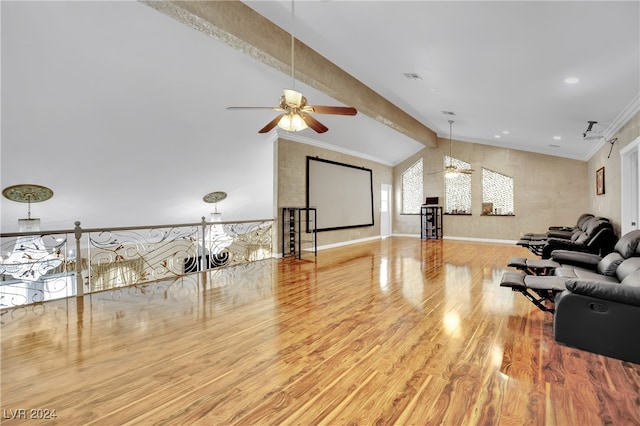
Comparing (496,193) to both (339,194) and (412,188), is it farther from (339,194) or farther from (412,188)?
(339,194)

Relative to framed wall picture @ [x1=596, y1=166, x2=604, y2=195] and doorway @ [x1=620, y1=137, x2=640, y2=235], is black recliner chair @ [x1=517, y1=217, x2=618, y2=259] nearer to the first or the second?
doorway @ [x1=620, y1=137, x2=640, y2=235]

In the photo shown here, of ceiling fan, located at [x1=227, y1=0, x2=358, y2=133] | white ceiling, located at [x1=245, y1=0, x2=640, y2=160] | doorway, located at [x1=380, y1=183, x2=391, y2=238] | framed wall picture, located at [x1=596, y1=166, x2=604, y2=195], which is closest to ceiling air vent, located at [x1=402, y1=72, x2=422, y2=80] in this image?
white ceiling, located at [x1=245, y1=0, x2=640, y2=160]

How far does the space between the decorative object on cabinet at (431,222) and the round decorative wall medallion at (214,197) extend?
6645mm

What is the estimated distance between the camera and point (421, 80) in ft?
15.5

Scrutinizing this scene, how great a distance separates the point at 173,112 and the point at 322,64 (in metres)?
2.54

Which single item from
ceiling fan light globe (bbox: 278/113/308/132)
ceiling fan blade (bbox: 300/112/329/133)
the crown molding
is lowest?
ceiling fan light globe (bbox: 278/113/308/132)

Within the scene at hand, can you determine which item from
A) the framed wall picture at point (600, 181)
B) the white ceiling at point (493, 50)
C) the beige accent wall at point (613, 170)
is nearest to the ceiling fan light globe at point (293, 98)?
the white ceiling at point (493, 50)

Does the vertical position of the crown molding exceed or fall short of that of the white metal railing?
it exceeds it

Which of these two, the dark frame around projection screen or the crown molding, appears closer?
the crown molding

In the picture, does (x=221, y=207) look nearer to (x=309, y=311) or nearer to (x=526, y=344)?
(x=309, y=311)

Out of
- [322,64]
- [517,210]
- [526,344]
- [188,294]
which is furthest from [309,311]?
Result: [517,210]

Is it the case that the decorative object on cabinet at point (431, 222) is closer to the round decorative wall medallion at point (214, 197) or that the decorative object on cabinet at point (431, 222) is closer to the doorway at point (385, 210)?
the doorway at point (385, 210)

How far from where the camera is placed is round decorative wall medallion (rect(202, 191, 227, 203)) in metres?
7.39

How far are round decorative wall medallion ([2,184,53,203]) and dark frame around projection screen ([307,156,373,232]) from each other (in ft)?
17.0
